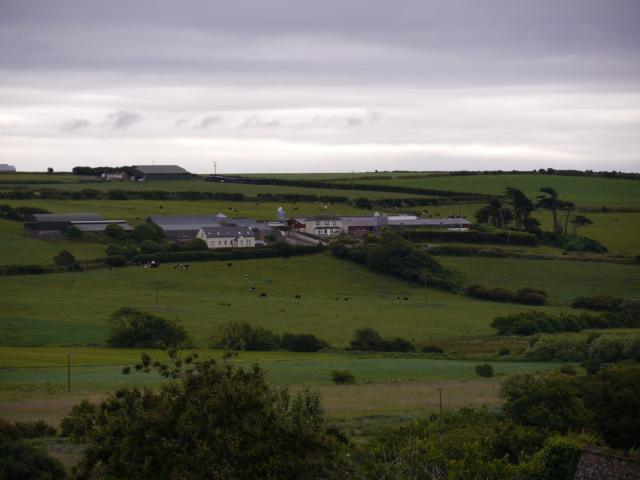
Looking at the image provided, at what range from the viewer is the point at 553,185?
159m

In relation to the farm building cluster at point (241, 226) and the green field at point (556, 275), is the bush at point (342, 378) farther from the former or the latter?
the farm building cluster at point (241, 226)

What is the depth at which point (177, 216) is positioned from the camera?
11300 cm

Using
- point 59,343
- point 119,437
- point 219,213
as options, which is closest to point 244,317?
point 59,343

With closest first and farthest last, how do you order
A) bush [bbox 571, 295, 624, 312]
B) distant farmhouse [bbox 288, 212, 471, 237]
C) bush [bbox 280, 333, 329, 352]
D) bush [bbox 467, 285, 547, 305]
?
bush [bbox 280, 333, 329, 352], bush [bbox 571, 295, 624, 312], bush [bbox 467, 285, 547, 305], distant farmhouse [bbox 288, 212, 471, 237]

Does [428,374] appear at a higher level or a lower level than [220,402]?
lower

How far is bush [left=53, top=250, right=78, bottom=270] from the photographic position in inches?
3359

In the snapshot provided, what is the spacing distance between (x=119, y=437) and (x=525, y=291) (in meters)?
62.6

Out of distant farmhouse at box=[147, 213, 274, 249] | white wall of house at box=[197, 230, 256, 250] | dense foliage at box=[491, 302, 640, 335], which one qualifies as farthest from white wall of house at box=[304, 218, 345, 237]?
dense foliage at box=[491, 302, 640, 335]

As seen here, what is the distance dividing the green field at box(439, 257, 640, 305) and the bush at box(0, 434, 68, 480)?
5965 centimetres

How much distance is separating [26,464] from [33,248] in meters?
67.7

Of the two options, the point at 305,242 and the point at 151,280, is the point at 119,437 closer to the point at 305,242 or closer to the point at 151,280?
the point at 151,280

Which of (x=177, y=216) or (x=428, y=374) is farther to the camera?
(x=177, y=216)

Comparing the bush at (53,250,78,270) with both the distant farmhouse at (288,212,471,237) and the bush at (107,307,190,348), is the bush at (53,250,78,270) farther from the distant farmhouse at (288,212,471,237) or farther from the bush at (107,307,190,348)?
the distant farmhouse at (288,212,471,237)

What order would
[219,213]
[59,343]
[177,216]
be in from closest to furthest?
[59,343] < [177,216] < [219,213]
